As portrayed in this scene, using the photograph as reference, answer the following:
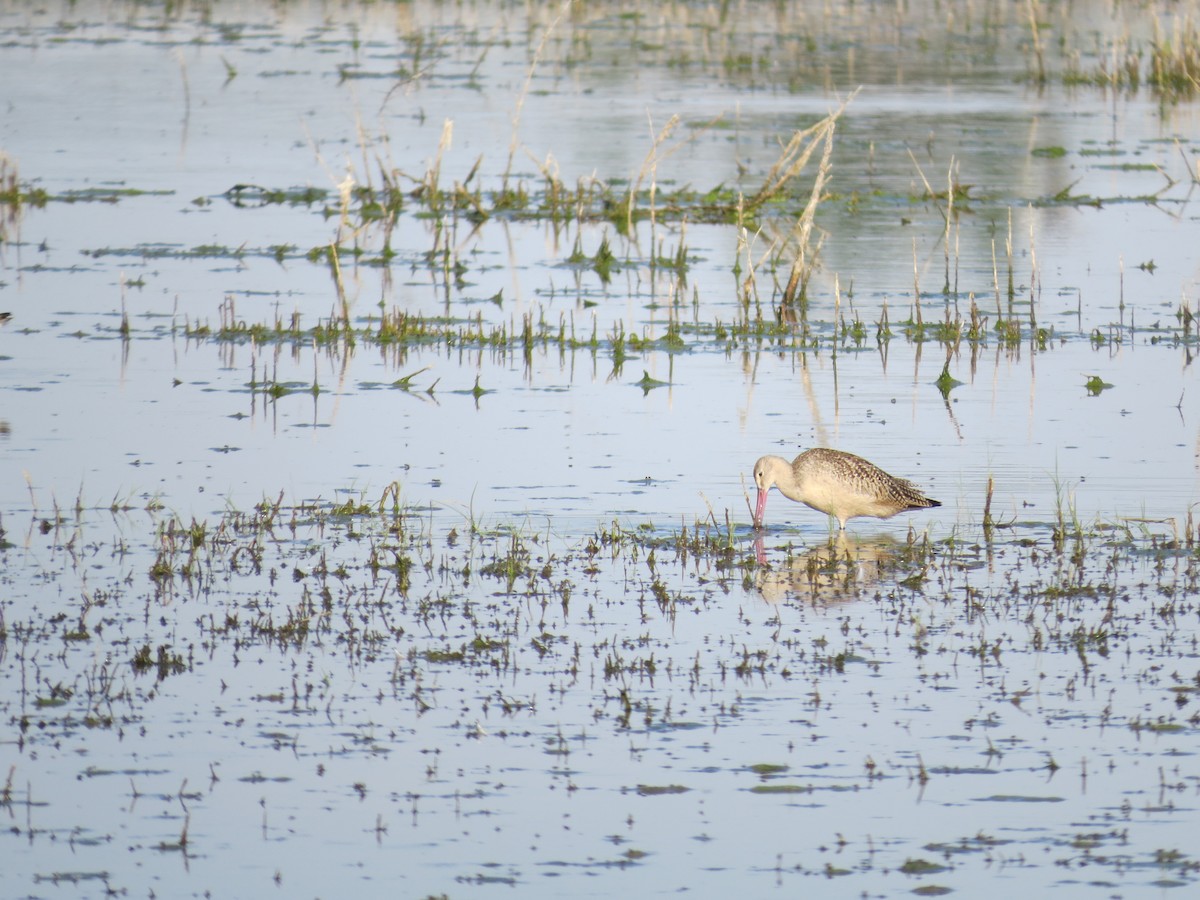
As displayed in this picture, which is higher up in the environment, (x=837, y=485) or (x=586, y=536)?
(x=837, y=485)

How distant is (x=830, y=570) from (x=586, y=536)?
1.14 m

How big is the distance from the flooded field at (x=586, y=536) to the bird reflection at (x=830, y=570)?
0.03 metres

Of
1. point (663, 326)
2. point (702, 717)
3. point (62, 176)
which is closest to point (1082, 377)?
point (663, 326)

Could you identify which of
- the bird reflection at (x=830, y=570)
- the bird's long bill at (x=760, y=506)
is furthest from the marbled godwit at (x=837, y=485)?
the bird reflection at (x=830, y=570)

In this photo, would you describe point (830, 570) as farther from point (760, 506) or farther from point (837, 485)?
point (760, 506)

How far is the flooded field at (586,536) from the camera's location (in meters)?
5.78

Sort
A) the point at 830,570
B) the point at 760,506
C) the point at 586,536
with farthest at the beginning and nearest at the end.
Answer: the point at 760,506 < the point at 586,536 < the point at 830,570

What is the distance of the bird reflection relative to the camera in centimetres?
810

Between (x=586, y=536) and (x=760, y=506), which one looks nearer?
(x=586, y=536)

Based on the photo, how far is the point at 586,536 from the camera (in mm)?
8898

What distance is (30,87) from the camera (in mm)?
28688

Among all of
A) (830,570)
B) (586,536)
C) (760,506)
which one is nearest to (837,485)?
(760,506)

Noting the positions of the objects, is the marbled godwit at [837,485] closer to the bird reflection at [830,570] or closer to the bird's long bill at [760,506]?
the bird's long bill at [760,506]

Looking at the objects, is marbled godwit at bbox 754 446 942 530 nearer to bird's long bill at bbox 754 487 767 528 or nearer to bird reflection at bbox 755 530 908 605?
bird's long bill at bbox 754 487 767 528
